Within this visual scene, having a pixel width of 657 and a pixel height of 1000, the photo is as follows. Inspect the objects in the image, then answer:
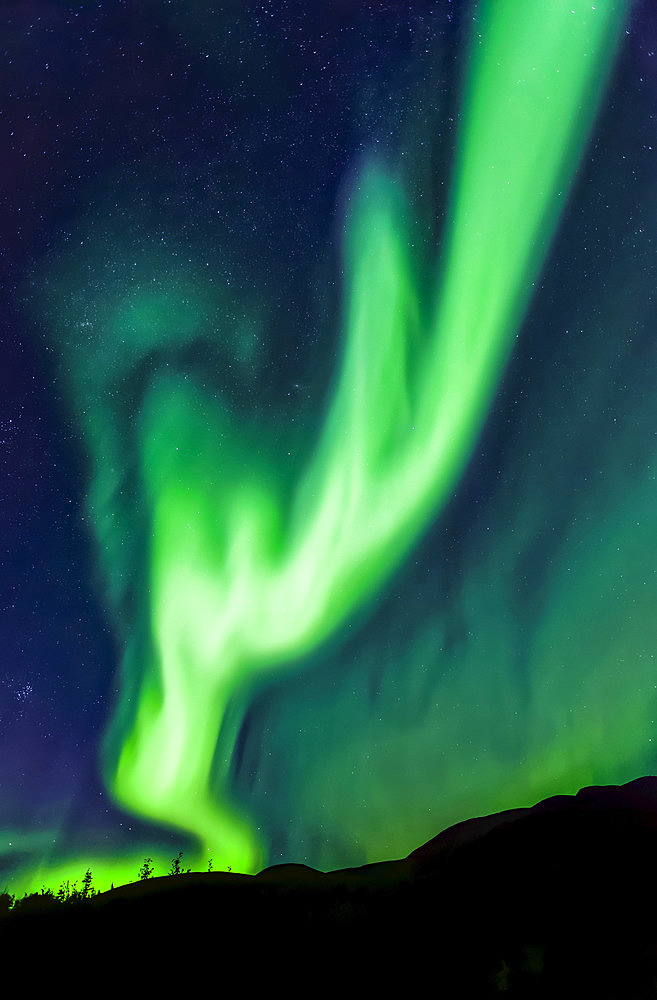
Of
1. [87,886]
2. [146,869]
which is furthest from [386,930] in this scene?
[87,886]

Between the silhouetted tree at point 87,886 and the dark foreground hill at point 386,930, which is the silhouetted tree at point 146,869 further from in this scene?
the silhouetted tree at point 87,886

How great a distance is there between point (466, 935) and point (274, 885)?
1.57 meters

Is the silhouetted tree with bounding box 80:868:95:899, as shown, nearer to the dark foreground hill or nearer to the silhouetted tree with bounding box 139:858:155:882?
the dark foreground hill

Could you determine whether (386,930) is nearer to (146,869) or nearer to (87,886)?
(146,869)

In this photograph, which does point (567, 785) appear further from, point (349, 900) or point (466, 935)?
point (349, 900)

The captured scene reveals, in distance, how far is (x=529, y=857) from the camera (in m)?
5.96

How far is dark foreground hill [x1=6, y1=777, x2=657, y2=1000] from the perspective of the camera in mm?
4199

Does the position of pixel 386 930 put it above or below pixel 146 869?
below

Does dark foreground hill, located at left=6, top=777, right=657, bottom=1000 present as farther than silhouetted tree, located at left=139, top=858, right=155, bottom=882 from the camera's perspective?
No

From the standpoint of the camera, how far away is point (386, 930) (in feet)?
15.0

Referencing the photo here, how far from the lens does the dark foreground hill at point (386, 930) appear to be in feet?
13.8

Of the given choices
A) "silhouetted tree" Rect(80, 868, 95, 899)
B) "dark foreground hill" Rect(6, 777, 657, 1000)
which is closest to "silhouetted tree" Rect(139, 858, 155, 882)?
"dark foreground hill" Rect(6, 777, 657, 1000)

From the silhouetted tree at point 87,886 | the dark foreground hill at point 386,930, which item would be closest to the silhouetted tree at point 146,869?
the dark foreground hill at point 386,930

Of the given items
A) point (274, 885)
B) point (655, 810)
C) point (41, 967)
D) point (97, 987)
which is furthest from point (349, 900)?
point (655, 810)
